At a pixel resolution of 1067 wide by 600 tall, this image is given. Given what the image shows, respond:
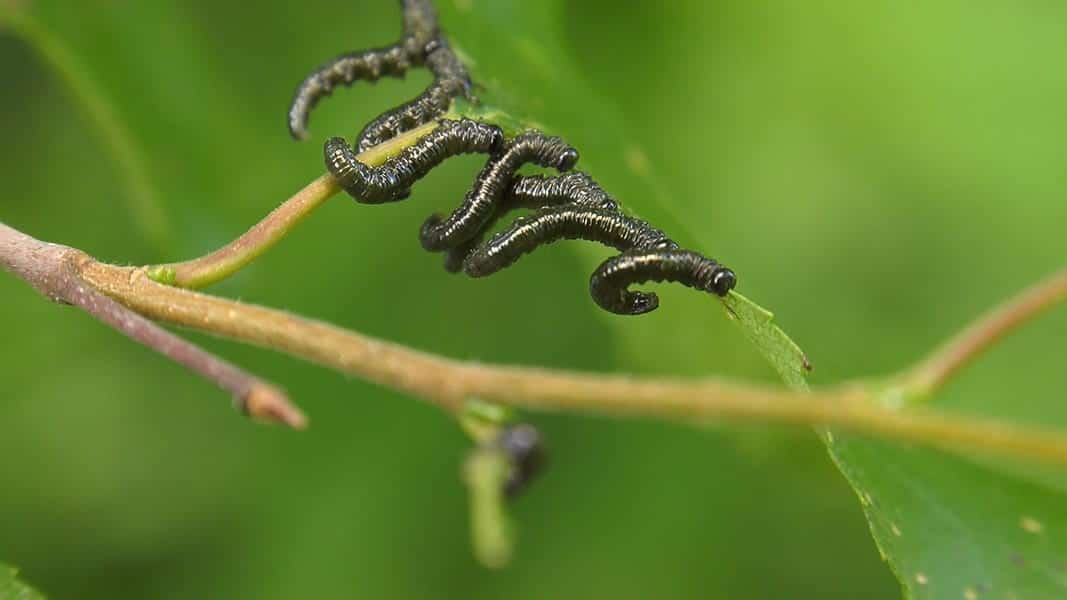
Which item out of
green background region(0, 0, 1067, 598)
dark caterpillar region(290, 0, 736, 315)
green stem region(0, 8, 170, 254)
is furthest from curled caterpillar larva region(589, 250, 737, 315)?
green background region(0, 0, 1067, 598)

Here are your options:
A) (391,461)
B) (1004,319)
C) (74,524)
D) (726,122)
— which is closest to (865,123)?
(726,122)

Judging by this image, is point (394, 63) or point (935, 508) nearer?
point (935, 508)

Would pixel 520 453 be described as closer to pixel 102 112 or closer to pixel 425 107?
pixel 425 107

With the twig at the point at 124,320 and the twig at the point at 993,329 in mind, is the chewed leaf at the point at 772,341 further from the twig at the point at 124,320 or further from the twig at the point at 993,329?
the twig at the point at 124,320

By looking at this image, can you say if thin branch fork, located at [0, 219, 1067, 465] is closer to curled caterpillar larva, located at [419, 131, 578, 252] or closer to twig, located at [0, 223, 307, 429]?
twig, located at [0, 223, 307, 429]

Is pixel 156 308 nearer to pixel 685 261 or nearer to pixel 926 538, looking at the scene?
pixel 685 261

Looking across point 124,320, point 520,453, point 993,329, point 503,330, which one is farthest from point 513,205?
point 503,330

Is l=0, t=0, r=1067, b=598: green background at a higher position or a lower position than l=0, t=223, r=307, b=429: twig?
higher
